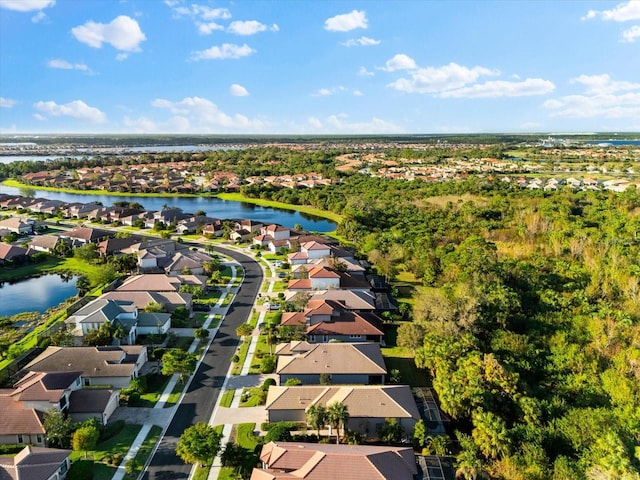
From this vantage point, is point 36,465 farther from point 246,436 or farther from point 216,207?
point 216,207

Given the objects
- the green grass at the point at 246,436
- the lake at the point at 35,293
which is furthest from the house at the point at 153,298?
the green grass at the point at 246,436

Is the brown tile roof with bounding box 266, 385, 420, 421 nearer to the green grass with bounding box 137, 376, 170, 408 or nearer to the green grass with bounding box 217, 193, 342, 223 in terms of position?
the green grass with bounding box 137, 376, 170, 408

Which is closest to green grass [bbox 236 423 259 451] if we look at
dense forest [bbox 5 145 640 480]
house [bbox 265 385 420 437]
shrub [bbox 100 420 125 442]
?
house [bbox 265 385 420 437]

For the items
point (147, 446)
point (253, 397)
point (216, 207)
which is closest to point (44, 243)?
point (216, 207)

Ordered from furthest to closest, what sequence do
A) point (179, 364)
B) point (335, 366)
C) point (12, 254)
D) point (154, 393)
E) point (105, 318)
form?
point (12, 254) < point (105, 318) < point (335, 366) < point (179, 364) < point (154, 393)

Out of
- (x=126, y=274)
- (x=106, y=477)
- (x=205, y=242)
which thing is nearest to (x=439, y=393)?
(x=106, y=477)

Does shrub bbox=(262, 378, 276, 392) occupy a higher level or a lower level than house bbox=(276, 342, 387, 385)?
lower
